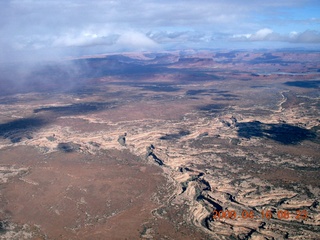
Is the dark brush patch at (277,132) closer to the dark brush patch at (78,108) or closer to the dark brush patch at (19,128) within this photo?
the dark brush patch at (78,108)

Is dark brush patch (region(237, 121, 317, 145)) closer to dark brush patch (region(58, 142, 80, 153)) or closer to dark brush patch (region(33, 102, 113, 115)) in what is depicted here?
dark brush patch (region(58, 142, 80, 153))

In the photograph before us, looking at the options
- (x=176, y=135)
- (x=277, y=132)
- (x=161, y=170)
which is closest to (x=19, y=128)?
(x=176, y=135)

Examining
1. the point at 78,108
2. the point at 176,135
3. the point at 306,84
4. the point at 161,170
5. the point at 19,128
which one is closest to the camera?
the point at 161,170

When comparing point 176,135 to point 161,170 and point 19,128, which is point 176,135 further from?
point 19,128

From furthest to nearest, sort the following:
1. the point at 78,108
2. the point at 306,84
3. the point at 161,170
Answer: the point at 306,84 → the point at 78,108 → the point at 161,170

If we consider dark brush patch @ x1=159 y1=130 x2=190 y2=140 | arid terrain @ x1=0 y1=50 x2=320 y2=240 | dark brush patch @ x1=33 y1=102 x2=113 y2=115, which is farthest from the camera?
dark brush patch @ x1=33 y1=102 x2=113 y2=115

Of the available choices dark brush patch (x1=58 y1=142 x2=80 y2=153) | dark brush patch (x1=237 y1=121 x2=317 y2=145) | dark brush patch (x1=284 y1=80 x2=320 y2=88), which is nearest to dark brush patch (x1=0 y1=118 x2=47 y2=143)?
dark brush patch (x1=58 y1=142 x2=80 y2=153)
